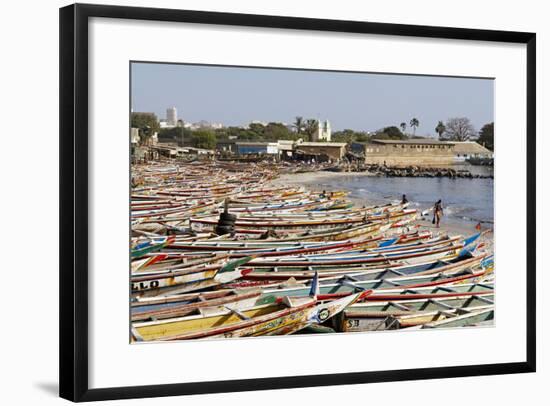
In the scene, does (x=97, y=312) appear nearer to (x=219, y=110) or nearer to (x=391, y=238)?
(x=219, y=110)

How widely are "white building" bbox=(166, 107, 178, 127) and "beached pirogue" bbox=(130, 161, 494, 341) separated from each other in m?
0.26

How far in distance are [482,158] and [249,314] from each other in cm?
211

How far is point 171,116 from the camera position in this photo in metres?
6.65

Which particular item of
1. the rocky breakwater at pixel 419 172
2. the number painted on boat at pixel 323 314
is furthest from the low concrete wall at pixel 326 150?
the number painted on boat at pixel 323 314

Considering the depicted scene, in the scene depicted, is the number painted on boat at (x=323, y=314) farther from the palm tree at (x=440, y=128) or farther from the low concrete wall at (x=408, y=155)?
the palm tree at (x=440, y=128)

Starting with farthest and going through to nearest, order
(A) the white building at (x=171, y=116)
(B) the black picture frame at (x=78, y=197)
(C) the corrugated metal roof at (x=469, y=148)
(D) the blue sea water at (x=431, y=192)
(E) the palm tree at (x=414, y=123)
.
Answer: (C) the corrugated metal roof at (x=469, y=148) < (E) the palm tree at (x=414, y=123) < (D) the blue sea water at (x=431, y=192) < (A) the white building at (x=171, y=116) < (B) the black picture frame at (x=78, y=197)

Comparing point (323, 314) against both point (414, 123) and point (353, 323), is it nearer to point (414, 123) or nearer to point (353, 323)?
point (353, 323)

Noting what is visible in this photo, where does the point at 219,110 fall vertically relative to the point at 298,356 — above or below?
above

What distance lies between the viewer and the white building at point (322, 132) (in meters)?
7.00

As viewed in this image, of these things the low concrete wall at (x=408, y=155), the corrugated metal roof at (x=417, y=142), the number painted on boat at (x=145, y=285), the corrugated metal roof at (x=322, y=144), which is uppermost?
the corrugated metal roof at (x=417, y=142)

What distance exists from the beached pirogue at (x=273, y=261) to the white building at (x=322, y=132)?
1.23 ft

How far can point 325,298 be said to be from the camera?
22.8 ft

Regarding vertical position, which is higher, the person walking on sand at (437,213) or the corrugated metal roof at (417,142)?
the corrugated metal roof at (417,142)

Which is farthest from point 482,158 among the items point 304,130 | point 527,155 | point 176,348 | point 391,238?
point 176,348
